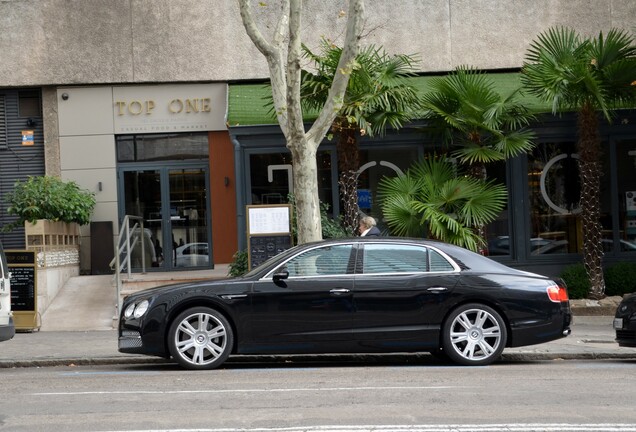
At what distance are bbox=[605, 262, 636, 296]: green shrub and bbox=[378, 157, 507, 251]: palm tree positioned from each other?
2967 mm

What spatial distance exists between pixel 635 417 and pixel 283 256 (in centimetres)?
513

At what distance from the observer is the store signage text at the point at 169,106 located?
70.1ft

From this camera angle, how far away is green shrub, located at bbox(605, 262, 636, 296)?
19312 mm

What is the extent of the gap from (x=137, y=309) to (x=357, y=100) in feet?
23.4

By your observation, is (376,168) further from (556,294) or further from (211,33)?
(556,294)

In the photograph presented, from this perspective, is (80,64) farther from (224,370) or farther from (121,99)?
(224,370)

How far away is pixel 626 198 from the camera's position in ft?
67.6

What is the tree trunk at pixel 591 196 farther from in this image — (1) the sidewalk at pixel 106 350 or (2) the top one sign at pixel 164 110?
(2) the top one sign at pixel 164 110

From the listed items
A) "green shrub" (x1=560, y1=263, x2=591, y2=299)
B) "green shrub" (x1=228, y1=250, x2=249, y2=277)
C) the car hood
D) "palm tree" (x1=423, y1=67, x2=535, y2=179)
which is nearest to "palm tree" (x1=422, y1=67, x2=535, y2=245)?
"palm tree" (x1=423, y1=67, x2=535, y2=179)

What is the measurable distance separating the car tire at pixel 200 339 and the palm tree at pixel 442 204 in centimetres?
612

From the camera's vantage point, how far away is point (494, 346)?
468 inches

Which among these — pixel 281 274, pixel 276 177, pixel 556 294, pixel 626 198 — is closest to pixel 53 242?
pixel 276 177

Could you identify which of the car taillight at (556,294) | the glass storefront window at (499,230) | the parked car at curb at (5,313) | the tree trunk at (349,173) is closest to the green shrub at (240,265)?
the tree trunk at (349,173)

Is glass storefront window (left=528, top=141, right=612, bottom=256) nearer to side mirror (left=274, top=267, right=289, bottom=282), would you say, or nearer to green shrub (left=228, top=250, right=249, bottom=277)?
green shrub (left=228, top=250, right=249, bottom=277)
